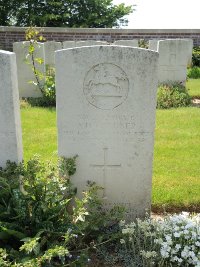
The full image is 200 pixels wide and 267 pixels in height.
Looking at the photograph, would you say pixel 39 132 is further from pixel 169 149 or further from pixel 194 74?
pixel 194 74

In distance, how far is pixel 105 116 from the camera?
3268mm

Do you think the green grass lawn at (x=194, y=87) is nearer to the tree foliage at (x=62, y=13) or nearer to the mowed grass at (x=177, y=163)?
the mowed grass at (x=177, y=163)

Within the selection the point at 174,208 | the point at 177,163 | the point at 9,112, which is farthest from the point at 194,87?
the point at 9,112

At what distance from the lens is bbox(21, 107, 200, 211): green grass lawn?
4.02m

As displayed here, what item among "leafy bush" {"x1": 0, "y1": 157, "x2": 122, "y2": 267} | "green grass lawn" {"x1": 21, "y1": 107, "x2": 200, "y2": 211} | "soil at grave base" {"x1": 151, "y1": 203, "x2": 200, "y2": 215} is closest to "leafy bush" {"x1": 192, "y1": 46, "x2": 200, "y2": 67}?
"green grass lawn" {"x1": 21, "y1": 107, "x2": 200, "y2": 211}

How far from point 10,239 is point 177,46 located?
8239mm

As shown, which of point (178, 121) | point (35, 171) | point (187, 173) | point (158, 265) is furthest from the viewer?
point (178, 121)

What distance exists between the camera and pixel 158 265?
9.42ft

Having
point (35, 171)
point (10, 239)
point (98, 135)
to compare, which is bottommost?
point (10, 239)

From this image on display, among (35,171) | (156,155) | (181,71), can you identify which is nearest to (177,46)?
(181,71)

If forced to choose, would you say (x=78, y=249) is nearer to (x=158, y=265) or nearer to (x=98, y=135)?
(x=158, y=265)

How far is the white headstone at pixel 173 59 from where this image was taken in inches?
388

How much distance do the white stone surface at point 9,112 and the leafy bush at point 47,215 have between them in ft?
0.43

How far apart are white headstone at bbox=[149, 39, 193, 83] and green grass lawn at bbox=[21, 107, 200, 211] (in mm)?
2068
